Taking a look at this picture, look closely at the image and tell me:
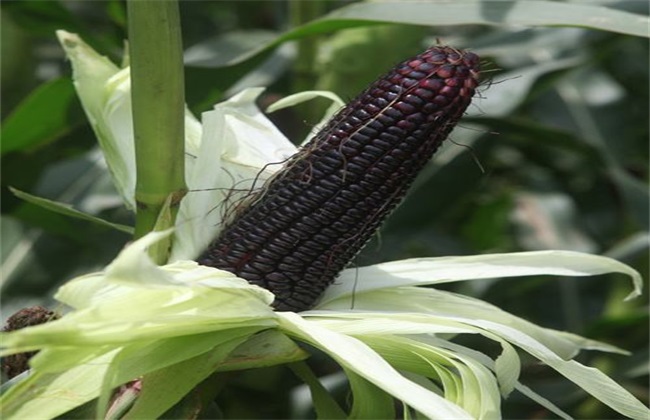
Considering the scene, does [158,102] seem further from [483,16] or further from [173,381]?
[483,16]

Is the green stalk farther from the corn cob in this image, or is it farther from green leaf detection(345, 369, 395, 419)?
green leaf detection(345, 369, 395, 419)

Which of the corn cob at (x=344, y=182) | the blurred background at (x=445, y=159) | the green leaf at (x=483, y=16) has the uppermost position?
the green leaf at (x=483, y=16)

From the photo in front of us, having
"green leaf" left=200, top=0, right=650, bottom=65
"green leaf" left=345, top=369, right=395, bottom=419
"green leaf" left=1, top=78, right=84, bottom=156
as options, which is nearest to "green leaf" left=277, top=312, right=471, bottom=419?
"green leaf" left=345, top=369, right=395, bottom=419

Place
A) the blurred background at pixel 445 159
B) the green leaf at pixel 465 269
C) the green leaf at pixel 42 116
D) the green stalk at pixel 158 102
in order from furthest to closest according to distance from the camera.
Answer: the blurred background at pixel 445 159, the green leaf at pixel 42 116, the green leaf at pixel 465 269, the green stalk at pixel 158 102

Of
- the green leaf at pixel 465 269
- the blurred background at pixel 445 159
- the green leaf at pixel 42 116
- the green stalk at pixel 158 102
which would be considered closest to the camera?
the green stalk at pixel 158 102

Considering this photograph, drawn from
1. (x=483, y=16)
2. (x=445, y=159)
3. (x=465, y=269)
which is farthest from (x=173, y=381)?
(x=445, y=159)

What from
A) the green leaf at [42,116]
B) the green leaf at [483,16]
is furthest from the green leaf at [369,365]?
the green leaf at [42,116]

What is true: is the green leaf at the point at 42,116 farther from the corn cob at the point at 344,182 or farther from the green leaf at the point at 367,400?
the green leaf at the point at 367,400
